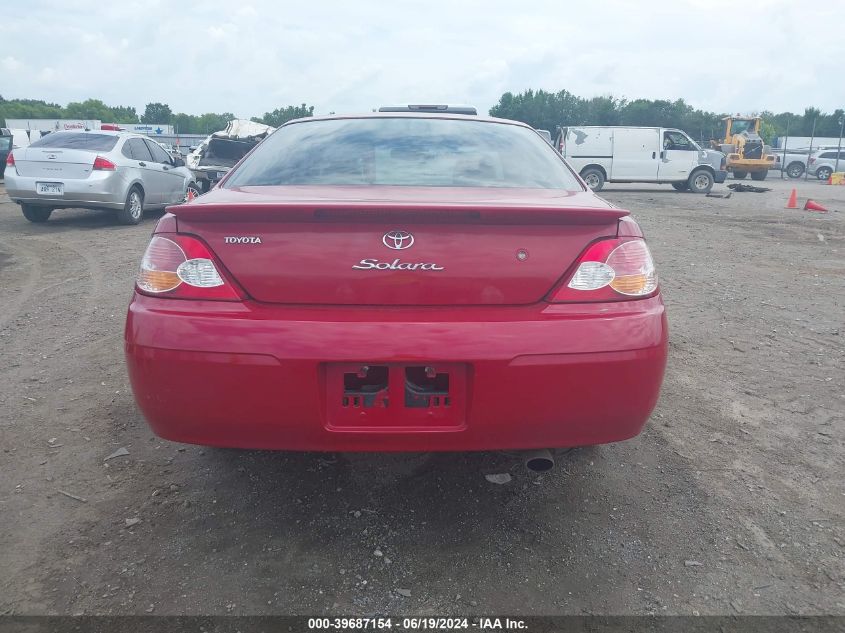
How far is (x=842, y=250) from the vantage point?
8805mm

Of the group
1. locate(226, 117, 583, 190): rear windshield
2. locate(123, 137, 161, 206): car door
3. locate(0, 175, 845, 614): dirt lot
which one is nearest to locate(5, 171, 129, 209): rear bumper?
locate(123, 137, 161, 206): car door

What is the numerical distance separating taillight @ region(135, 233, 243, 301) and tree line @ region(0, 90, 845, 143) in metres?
58.4

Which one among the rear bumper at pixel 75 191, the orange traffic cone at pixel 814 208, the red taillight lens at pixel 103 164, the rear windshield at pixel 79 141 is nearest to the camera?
the rear bumper at pixel 75 191

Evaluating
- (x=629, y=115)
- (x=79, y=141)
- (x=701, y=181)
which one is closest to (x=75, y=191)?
(x=79, y=141)

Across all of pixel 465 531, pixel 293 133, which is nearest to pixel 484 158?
pixel 293 133

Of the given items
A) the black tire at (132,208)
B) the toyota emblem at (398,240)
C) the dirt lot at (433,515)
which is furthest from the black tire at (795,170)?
the toyota emblem at (398,240)

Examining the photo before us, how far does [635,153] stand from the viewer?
20.6m

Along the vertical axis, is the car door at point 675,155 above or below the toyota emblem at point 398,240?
above

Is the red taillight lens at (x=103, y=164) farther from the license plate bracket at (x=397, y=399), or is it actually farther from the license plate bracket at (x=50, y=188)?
the license plate bracket at (x=397, y=399)

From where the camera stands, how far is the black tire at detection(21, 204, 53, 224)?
1034 cm

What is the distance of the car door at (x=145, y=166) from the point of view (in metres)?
10.6

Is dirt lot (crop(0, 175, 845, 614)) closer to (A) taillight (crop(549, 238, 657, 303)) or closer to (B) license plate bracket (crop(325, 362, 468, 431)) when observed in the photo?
(B) license plate bracket (crop(325, 362, 468, 431))

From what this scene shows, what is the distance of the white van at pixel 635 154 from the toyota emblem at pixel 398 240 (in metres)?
19.6

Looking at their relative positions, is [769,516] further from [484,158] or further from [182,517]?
[182,517]
